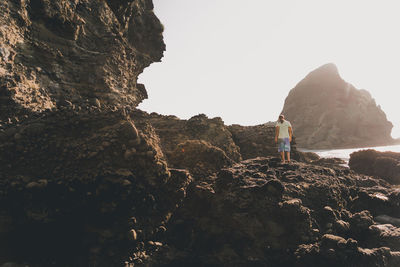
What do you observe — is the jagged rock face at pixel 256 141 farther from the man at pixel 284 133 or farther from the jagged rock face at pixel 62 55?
the jagged rock face at pixel 62 55

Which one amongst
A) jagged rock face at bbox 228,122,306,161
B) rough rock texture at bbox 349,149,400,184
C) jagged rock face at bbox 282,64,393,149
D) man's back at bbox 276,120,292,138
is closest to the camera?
man's back at bbox 276,120,292,138

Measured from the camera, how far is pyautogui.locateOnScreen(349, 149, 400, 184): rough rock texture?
1396 centimetres

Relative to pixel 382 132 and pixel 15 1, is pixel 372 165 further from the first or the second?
pixel 382 132

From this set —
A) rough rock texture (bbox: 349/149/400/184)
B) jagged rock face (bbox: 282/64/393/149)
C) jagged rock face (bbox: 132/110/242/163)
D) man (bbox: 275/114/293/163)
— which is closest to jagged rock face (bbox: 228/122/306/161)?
jagged rock face (bbox: 132/110/242/163)

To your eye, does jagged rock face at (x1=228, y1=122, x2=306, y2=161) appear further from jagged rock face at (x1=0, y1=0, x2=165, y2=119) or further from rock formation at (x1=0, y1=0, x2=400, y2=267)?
jagged rock face at (x1=0, y1=0, x2=165, y2=119)

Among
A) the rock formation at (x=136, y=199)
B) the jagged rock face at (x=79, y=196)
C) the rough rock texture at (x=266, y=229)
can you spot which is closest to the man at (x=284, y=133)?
the rock formation at (x=136, y=199)

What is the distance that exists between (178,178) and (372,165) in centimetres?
1673

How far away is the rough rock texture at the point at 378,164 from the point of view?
14.0 metres

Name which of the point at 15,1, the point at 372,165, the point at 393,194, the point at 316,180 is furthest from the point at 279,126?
the point at 372,165

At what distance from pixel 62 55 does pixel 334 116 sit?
111009mm

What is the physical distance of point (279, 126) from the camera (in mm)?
9047

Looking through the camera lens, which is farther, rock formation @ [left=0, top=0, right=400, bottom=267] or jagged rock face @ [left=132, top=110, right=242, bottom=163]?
jagged rock face @ [left=132, top=110, right=242, bottom=163]

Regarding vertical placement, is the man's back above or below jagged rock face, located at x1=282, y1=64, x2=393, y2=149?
below

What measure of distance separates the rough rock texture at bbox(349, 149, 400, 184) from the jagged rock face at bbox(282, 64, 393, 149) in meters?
82.1
